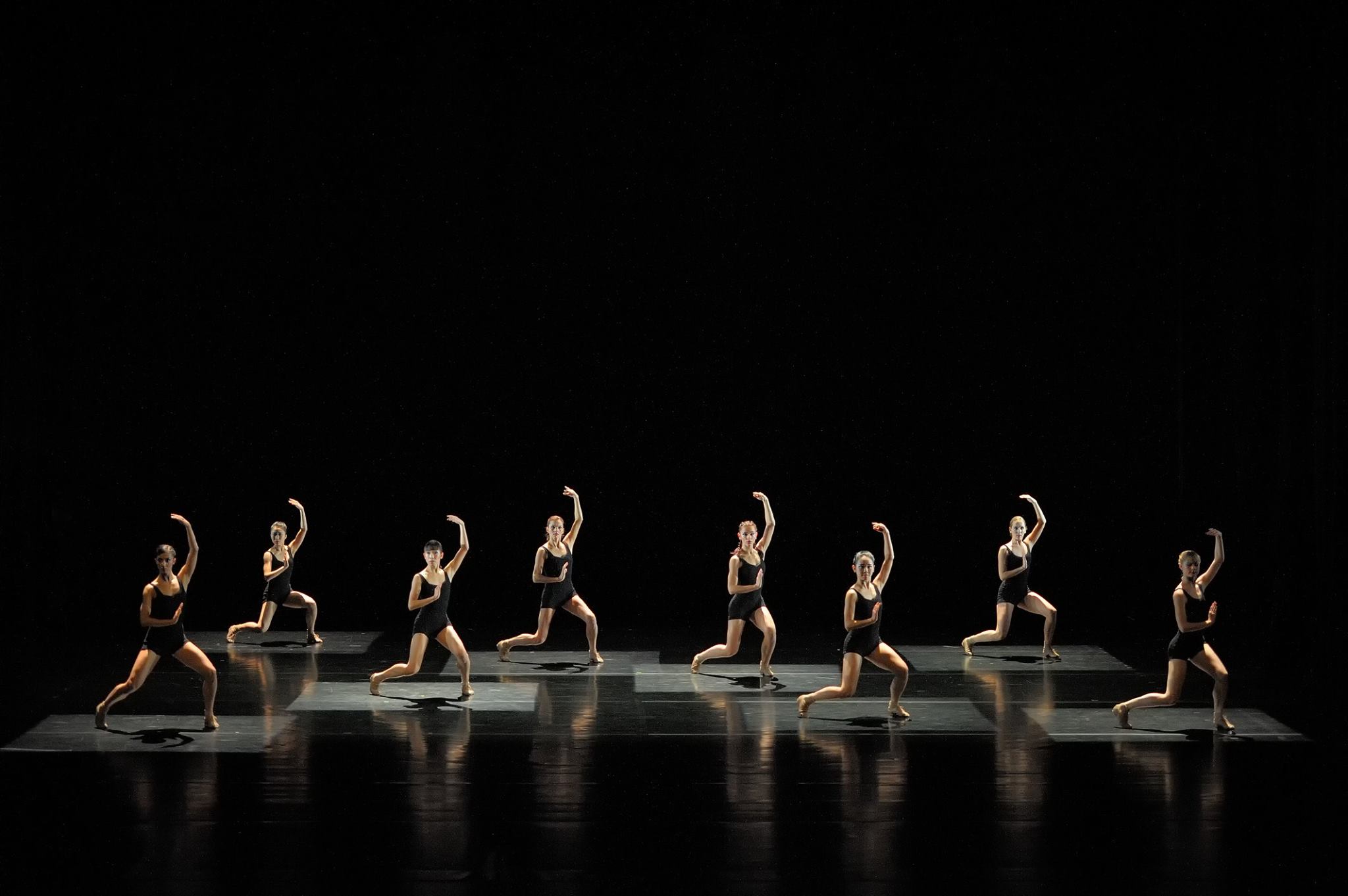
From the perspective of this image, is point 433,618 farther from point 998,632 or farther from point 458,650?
point 998,632

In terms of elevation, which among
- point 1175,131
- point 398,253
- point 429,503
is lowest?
point 429,503

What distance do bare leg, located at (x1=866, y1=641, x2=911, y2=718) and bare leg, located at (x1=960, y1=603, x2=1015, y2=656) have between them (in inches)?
114

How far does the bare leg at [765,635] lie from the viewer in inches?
408

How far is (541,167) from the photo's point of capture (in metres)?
14.4

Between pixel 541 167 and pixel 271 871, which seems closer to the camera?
pixel 271 871

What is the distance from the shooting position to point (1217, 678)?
8.37m

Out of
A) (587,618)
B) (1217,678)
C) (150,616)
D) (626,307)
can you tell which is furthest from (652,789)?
(626,307)

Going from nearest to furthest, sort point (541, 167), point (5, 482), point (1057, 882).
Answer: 1. point (1057, 882)
2. point (5, 482)
3. point (541, 167)

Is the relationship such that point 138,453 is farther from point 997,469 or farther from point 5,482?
point 997,469

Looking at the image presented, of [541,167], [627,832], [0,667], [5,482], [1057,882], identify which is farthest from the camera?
[541,167]

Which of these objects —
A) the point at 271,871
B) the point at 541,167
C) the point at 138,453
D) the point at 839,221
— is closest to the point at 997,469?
the point at 839,221

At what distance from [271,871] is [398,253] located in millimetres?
9377

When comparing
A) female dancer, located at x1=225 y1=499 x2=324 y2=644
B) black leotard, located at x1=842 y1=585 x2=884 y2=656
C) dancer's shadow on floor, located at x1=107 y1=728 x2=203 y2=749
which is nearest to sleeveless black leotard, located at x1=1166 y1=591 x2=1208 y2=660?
black leotard, located at x1=842 y1=585 x2=884 y2=656

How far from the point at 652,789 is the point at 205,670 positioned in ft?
9.32
